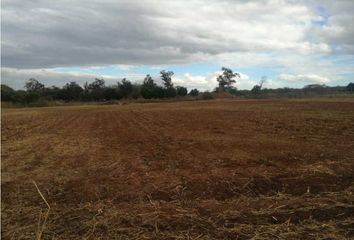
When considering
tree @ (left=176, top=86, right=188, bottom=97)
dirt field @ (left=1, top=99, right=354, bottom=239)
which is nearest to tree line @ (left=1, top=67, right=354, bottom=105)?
tree @ (left=176, top=86, right=188, bottom=97)

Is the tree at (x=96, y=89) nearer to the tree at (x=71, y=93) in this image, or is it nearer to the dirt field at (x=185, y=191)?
the tree at (x=71, y=93)

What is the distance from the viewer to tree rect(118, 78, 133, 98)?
307 ft

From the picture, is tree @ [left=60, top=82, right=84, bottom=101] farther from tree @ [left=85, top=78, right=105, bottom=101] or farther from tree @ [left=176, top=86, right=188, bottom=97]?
tree @ [left=176, top=86, right=188, bottom=97]

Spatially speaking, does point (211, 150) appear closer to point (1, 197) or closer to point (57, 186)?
point (57, 186)

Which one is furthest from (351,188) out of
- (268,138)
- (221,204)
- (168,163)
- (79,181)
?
(268,138)

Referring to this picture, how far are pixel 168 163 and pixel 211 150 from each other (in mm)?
2104

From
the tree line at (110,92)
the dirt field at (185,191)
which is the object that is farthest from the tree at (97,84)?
the dirt field at (185,191)

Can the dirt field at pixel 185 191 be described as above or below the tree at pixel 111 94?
above

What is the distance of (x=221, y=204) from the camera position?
6.23m

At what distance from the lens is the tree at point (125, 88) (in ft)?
307

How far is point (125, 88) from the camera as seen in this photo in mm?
94938

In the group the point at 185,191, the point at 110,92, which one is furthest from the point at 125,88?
the point at 185,191

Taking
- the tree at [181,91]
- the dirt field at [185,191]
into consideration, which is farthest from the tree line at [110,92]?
the dirt field at [185,191]

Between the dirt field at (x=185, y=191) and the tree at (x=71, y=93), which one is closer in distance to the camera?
the dirt field at (x=185, y=191)
